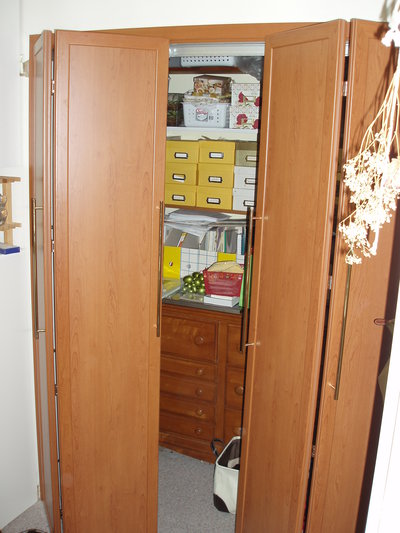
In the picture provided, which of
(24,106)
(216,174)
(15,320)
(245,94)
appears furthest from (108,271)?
(245,94)

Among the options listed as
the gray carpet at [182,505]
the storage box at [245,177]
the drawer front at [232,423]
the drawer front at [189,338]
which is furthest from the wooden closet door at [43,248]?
the storage box at [245,177]

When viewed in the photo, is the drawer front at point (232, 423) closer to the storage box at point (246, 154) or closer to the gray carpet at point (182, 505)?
the gray carpet at point (182, 505)

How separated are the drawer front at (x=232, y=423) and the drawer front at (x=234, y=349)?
0.29 meters

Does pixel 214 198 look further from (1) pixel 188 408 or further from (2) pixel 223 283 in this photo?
(1) pixel 188 408

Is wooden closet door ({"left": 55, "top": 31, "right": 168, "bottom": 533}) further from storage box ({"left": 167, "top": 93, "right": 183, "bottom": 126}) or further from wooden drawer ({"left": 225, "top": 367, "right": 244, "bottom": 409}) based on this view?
storage box ({"left": 167, "top": 93, "right": 183, "bottom": 126})

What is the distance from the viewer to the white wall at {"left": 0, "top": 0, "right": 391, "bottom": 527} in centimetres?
182

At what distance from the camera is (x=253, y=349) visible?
6.49ft

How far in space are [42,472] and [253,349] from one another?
1270 millimetres

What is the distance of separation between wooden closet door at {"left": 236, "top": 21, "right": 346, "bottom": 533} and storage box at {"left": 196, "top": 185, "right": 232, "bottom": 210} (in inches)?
33.7

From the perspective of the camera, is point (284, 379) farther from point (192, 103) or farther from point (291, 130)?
point (192, 103)

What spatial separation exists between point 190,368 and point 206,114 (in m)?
1.41

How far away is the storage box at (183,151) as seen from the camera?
274cm

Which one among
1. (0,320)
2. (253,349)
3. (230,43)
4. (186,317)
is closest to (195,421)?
(186,317)

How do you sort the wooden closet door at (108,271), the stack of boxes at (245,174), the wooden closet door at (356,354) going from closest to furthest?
the wooden closet door at (356,354)
the wooden closet door at (108,271)
the stack of boxes at (245,174)
